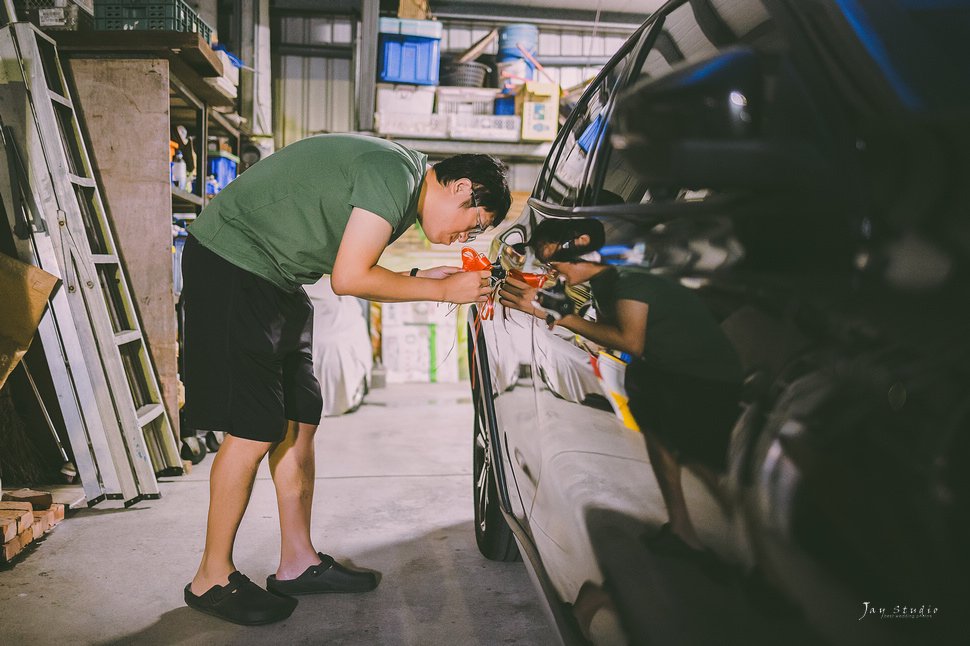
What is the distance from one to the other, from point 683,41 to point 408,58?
4.97m

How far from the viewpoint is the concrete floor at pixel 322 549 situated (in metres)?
1.94

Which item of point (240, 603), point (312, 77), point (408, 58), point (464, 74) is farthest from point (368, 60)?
point (240, 603)

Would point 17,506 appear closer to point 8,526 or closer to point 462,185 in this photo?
point 8,526

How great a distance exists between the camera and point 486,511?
7.50 ft

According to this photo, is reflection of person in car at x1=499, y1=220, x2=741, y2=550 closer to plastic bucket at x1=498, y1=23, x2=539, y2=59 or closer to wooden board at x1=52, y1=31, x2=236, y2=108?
wooden board at x1=52, y1=31, x2=236, y2=108

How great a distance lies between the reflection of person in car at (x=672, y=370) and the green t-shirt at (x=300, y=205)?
868mm

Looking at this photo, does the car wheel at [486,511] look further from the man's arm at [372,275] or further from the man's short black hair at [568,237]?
the man's short black hair at [568,237]

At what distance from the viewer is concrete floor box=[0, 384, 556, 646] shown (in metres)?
1.94

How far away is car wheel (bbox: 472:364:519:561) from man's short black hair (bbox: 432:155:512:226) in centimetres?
60

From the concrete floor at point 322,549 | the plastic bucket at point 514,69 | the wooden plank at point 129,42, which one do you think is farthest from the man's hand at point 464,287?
the plastic bucket at point 514,69

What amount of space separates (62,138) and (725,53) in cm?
323

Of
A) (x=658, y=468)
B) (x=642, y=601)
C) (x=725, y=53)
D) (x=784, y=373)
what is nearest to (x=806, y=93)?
(x=725, y=53)

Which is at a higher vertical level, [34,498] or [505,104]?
[505,104]

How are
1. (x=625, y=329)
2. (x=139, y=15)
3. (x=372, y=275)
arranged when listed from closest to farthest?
(x=625, y=329), (x=372, y=275), (x=139, y=15)
